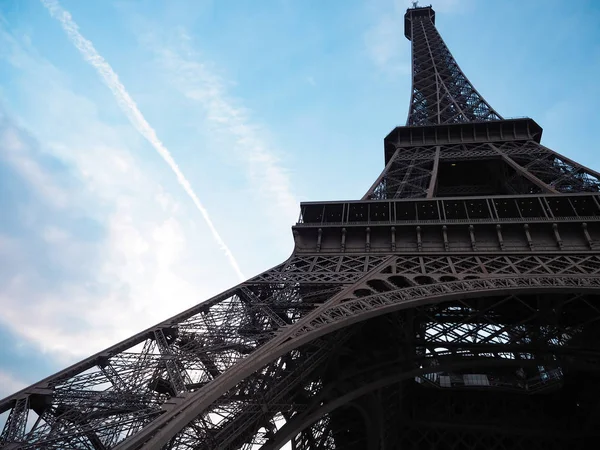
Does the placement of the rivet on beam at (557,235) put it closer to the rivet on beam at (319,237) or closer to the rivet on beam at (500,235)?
the rivet on beam at (500,235)

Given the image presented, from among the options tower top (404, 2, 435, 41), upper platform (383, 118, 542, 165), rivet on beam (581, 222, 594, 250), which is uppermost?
tower top (404, 2, 435, 41)

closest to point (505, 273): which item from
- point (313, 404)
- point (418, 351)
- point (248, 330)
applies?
Answer: point (418, 351)

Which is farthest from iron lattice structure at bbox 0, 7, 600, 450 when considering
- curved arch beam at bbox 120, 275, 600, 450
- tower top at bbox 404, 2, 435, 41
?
tower top at bbox 404, 2, 435, 41

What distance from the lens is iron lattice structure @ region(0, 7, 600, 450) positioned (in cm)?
984

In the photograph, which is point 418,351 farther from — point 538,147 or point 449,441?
point 538,147

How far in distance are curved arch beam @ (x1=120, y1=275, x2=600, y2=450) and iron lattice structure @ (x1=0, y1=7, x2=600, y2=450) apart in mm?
38

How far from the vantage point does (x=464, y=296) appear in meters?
14.3

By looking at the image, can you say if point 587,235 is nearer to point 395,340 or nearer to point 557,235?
point 557,235

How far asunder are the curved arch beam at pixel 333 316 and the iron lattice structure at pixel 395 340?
0.13 feet

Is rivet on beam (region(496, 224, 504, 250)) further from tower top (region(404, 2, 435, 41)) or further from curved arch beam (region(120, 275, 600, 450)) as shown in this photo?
tower top (region(404, 2, 435, 41))

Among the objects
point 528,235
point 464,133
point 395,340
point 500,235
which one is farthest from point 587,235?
point 464,133

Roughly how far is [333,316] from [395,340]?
16.3ft

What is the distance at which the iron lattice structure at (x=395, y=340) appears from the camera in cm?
984

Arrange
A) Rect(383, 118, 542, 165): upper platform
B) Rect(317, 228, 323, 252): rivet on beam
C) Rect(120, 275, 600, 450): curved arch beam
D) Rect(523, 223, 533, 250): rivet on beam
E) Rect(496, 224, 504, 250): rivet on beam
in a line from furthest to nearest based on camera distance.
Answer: Rect(383, 118, 542, 165): upper platform, Rect(317, 228, 323, 252): rivet on beam, Rect(496, 224, 504, 250): rivet on beam, Rect(523, 223, 533, 250): rivet on beam, Rect(120, 275, 600, 450): curved arch beam
